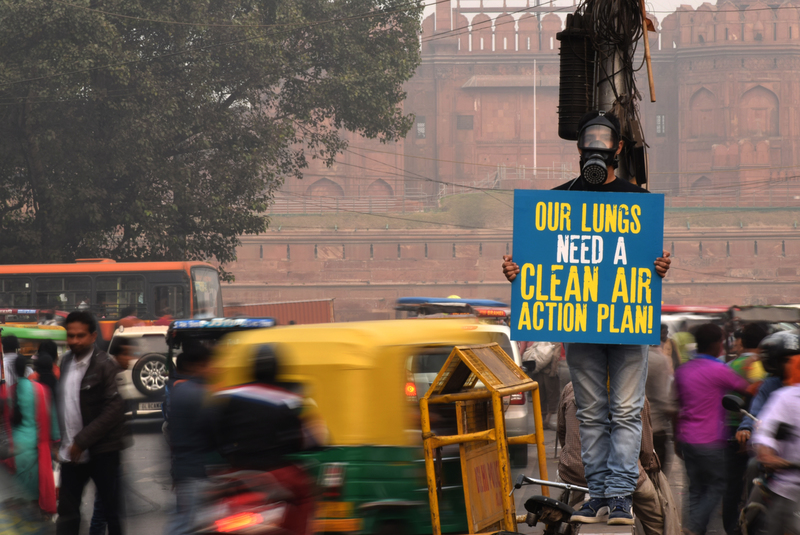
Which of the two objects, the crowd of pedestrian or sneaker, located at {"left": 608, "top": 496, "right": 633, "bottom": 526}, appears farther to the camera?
the crowd of pedestrian

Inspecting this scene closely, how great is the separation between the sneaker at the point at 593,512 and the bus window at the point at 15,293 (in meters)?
19.6

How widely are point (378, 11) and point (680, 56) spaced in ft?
136

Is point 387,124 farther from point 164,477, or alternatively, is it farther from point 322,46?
point 164,477

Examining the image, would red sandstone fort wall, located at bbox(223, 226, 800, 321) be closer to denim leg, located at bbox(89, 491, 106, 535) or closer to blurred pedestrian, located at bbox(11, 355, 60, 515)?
blurred pedestrian, located at bbox(11, 355, 60, 515)

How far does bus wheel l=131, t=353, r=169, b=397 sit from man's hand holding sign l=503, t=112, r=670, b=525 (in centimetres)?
1011

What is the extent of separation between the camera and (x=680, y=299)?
48.8 meters

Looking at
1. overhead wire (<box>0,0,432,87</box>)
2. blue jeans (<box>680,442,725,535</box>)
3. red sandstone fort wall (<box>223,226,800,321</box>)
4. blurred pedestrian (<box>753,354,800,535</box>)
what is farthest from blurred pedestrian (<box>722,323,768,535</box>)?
red sandstone fort wall (<box>223,226,800,321</box>)

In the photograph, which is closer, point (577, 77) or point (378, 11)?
point (577, 77)

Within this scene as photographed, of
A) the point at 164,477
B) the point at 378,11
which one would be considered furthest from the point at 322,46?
the point at 164,477

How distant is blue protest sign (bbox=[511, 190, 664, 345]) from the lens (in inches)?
131

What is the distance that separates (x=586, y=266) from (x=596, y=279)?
2.3 inches

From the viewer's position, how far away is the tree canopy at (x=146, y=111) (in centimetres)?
2133

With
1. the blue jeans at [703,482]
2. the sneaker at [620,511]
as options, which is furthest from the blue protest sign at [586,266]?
the blue jeans at [703,482]

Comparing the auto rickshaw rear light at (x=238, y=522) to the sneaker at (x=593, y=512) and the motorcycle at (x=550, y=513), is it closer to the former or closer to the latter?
the motorcycle at (x=550, y=513)
